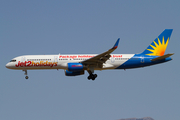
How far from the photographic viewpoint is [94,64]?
4444cm

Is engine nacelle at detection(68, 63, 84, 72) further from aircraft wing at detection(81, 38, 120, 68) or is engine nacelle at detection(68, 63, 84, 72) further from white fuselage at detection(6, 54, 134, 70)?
white fuselage at detection(6, 54, 134, 70)

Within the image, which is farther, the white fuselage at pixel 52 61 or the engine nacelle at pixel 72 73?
the engine nacelle at pixel 72 73

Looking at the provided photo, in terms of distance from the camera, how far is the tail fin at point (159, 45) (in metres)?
48.2

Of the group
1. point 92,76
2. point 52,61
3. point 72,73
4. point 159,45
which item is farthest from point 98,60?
point 159,45

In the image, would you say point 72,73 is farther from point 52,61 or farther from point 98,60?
point 98,60

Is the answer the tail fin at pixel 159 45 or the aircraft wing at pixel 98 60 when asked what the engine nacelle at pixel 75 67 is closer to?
the aircraft wing at pixel 98 60

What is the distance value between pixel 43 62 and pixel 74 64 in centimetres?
528

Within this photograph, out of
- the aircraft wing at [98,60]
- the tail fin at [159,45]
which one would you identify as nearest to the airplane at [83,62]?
the aircraft wing at [98,60]

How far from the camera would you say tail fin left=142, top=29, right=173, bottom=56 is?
48244mm

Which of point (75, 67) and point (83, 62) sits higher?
point (83, 62)

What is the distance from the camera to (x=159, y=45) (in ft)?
161

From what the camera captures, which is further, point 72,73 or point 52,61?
→ point 72,73

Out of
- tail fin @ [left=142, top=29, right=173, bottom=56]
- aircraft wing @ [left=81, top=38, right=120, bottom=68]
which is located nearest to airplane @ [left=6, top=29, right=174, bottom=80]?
aircraft wing @ [left=81, top=38, right=120, bottom=68]

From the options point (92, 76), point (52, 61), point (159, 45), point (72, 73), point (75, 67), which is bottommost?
point (92, 76)
